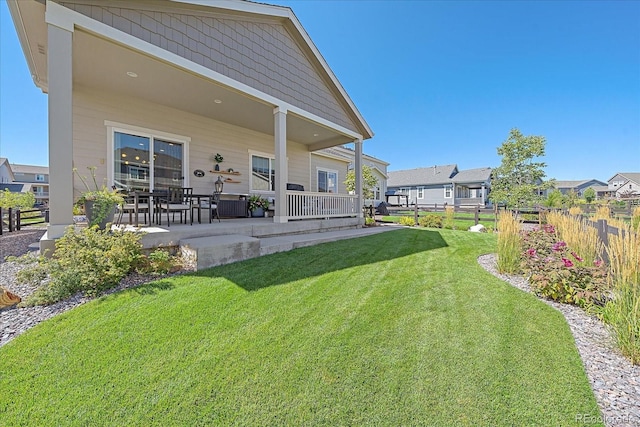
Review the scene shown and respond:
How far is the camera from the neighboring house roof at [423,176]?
1163 inches

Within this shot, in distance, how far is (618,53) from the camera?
1115cm

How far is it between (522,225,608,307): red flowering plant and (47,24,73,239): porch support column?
6.40 m

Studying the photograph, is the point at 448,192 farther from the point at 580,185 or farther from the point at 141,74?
the point at 580,185

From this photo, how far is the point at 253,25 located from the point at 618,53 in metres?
15.7

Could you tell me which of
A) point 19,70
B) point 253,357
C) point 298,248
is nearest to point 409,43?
→ point 298,248

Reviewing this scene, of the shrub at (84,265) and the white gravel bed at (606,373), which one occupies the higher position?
the shrub at (84,265)

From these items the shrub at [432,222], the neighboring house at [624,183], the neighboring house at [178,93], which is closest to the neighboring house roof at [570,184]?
the neighboring house at [624,183]

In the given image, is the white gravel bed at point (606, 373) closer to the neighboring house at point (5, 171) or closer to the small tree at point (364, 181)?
the small tree at point (364, 181)

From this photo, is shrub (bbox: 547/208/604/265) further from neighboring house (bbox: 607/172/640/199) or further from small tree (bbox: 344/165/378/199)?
neighboring house (bbox: 607/172/640/199)

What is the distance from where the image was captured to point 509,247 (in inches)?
170

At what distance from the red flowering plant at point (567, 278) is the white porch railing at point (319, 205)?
4.69m

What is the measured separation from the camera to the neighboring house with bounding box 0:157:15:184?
106ft

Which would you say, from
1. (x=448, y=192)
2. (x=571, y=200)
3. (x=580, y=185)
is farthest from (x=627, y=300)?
(x=580, y=185)

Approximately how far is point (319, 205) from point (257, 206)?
→ 7.08ft
